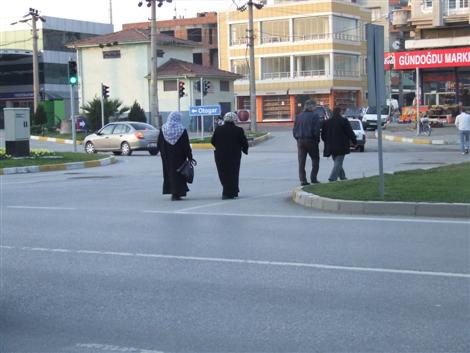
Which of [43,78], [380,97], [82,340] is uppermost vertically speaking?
[43,78]

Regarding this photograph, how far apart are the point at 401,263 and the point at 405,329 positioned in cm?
258

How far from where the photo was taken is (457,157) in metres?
26.9

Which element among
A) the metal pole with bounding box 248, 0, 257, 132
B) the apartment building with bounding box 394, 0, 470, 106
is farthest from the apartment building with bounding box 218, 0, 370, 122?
the metal pole with bounding box 248, 0, 257, 132

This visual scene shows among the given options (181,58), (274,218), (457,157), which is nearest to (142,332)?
(274,218)

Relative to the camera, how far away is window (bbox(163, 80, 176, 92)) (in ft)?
187

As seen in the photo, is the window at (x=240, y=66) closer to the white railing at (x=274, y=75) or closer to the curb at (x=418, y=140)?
the white railing at (x=274, y=75)

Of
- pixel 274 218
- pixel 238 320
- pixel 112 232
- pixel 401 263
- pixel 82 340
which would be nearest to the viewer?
pixel 82 340

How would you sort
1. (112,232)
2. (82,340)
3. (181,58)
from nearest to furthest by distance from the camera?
(82,340) → (112,232) → (181,58)

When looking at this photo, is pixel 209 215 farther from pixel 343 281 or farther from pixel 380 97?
pixel 343 281

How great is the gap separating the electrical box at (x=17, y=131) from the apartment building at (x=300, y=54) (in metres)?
50.9

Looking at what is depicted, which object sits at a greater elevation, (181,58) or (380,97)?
(181,58)

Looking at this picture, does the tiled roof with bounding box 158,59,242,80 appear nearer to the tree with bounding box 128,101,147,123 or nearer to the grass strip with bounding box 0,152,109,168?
the tree with bounding box 128,101,147,123

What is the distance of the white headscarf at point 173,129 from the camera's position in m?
15.0

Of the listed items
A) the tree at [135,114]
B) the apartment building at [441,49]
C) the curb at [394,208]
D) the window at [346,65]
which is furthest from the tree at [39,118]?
the curb at [394,208]
